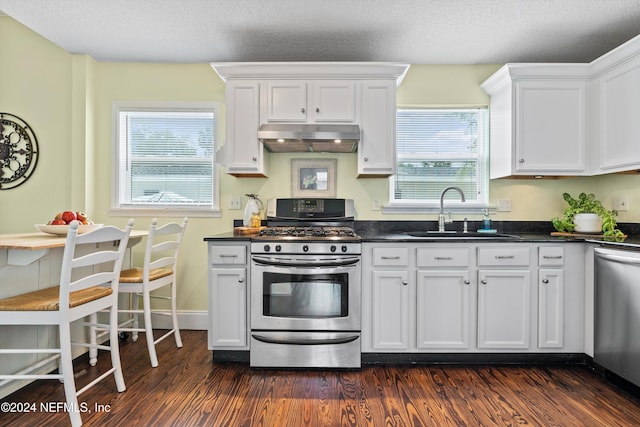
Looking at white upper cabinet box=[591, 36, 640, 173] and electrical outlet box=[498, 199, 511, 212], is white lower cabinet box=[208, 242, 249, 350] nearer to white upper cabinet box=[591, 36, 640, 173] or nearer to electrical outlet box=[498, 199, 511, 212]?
electrical outlet box=[498, 199, 511, 212]

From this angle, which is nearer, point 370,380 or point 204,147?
point 370,380

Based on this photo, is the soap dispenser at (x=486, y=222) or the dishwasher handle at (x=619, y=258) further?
the soap dispenser at (x=486, y=222)

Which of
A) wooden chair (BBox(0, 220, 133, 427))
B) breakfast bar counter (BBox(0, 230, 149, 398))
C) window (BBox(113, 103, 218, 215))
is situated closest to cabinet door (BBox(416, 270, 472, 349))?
wooden chair (BBox(0, 220, 133, 427))

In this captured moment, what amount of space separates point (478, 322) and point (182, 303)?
2568 millimetres

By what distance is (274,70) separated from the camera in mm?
2869

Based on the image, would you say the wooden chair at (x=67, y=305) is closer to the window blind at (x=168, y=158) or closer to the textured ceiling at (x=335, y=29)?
the window blind at (x=168, y=158)

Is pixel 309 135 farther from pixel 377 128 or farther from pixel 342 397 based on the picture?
pixel 342 397

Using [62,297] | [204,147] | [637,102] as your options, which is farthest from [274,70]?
[637,102]

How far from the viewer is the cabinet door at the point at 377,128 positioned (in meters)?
2.88

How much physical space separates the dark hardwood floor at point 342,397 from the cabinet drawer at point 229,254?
2.46 ft

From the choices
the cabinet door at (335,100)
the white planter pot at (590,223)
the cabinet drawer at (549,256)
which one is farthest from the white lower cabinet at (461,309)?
the cabinet door at (335,100)

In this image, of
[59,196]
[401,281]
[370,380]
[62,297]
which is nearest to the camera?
[62,297]

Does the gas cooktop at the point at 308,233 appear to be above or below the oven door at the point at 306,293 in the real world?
above

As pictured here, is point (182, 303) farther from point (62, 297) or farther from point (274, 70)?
point (274, 70)
